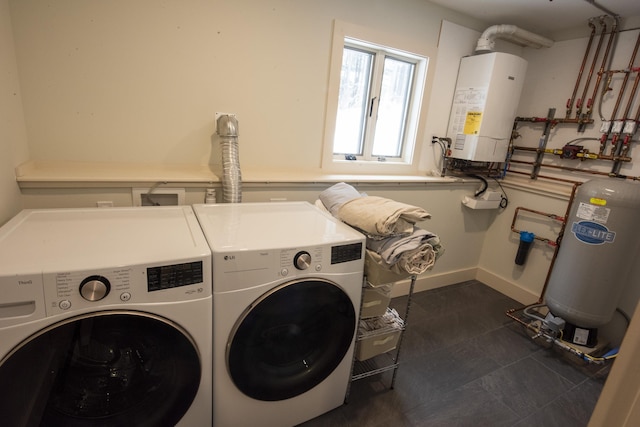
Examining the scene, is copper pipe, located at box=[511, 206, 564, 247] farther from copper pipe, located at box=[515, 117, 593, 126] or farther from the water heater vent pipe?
the water heater vent pipe

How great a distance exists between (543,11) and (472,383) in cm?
246

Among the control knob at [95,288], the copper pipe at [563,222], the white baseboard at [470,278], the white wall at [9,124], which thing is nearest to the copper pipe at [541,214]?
the copper pipe at [563,222]

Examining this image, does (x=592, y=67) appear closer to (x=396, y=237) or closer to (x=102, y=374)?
(x=396, y=237)

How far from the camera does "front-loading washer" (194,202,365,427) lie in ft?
3.40

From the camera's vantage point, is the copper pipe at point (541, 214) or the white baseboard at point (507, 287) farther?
the white baseboard at point (507, 287)

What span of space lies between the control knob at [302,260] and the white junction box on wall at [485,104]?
69.7 inches

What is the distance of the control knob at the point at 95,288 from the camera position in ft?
2.63

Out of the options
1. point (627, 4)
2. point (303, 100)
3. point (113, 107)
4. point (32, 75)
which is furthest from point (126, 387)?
point (627, 4)

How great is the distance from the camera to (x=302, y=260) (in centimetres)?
109

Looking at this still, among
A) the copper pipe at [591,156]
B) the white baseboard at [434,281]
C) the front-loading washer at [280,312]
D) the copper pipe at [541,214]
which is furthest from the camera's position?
the white baseboard at [434,281]

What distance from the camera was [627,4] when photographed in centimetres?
188

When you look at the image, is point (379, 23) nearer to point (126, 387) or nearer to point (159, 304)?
point (159, 304)

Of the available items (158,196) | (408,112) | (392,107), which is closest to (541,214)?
(408,112)

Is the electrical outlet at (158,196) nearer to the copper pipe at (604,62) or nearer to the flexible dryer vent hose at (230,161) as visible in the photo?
the flexible dryer vent hose at (230,161)
